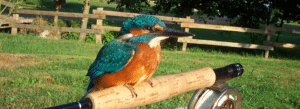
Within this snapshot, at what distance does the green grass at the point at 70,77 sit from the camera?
3639 millimetres

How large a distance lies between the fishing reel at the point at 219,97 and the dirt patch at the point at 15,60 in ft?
13.2

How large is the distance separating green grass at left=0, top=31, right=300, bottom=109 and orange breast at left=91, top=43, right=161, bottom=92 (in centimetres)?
213

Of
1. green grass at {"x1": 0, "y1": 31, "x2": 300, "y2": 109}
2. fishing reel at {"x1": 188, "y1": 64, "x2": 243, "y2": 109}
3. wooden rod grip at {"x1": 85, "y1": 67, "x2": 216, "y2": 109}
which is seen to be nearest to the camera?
wooden rod grip at {"x1": 85, "y1": 67, "x2": 216, "y2": 109}

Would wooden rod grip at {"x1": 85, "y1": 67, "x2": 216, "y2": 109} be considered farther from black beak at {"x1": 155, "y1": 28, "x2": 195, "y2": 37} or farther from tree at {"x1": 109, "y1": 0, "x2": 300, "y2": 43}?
tree at {"x1": 109, "y1": 0, "x2": 300, "y2": 43}

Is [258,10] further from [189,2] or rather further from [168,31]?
[168,31]

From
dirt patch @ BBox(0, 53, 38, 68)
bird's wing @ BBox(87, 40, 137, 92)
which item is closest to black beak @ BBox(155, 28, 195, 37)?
bird's wing @ BBox(87, 40, 137, 92)

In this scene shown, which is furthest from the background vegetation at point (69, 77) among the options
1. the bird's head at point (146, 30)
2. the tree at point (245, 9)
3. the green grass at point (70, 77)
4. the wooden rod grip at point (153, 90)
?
the tree at point (245, 9)

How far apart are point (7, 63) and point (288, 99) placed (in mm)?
4915

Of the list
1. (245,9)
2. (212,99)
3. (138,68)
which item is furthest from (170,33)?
(245,9)

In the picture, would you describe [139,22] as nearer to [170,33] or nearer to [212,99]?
[170,33]

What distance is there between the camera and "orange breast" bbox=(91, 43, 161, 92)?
141 cm

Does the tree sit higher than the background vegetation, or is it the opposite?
the tree

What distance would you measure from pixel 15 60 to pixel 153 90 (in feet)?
15.3

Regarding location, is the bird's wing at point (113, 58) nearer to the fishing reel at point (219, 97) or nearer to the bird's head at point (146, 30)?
the bird's head at point (146, 30)
